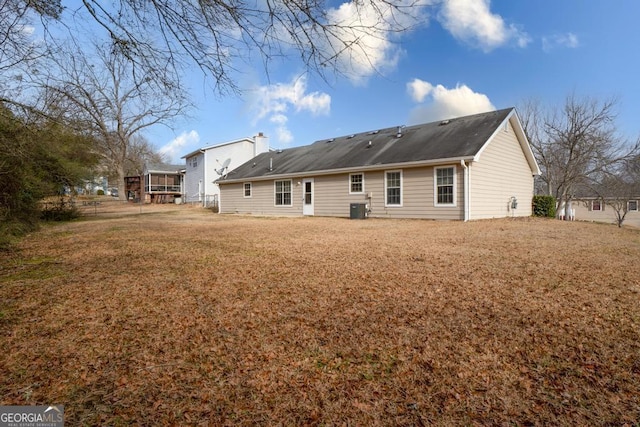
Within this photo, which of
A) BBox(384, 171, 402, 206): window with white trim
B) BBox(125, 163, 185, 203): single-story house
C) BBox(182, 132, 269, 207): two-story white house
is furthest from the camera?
BBox(125, 163, 185, 203): single-story house

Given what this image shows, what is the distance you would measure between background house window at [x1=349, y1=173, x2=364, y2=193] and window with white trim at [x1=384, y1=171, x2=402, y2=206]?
1.30 meters

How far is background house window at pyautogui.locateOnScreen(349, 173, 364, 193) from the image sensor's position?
1542 centimetres

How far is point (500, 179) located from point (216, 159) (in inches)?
948

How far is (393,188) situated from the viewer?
14.4 m

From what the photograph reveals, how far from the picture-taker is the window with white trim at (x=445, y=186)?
12.8m

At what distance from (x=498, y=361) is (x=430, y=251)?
13.1ft

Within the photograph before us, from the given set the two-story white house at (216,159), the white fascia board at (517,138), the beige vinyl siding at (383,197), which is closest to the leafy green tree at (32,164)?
the beige vinyl siding at (383,197)

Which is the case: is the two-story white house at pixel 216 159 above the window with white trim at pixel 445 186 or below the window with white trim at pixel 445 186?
above

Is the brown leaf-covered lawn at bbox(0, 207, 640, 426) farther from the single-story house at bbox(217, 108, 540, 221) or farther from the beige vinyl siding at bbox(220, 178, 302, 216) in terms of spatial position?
the beige vinyl siding at bbox(220, 178, 302, 216)

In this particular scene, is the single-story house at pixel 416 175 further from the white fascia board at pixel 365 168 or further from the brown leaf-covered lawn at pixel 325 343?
the brown leaf-covered lawn at pixel 325 343

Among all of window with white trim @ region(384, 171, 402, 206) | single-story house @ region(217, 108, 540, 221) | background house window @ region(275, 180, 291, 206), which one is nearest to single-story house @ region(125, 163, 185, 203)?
background house window @ region(275, 180, 291, 206)

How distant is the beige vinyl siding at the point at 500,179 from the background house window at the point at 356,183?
16.1ft

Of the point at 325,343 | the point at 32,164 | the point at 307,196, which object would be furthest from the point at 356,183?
the point at 325,343

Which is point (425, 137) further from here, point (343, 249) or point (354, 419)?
point (354, 419)
